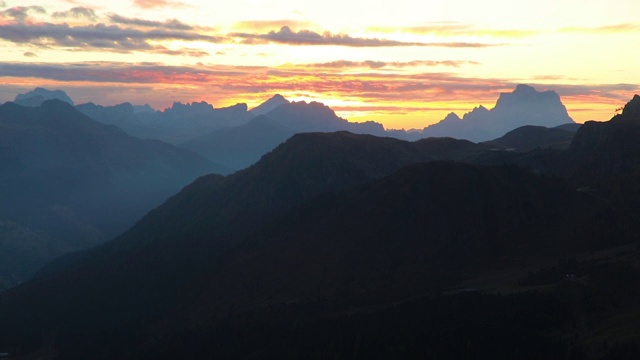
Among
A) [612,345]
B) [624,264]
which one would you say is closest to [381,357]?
[612,345]

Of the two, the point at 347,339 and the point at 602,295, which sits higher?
the point at 602,295

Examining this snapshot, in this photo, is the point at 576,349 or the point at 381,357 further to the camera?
the point at 381,357

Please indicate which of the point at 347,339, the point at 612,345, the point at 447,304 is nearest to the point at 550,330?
the point at 612,345

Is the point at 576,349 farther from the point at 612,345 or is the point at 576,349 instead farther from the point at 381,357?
the point at 381,357

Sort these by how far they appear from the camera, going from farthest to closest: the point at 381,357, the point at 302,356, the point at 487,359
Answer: the point at 302,356 < the point at 381,357 < the point at 487,359

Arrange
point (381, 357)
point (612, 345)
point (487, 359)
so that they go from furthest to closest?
point (381, 357)
point (487, 359)
point (612, 345)

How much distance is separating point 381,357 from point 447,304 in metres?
34.2

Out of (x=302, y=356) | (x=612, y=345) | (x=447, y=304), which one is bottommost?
(x=302, y=356)

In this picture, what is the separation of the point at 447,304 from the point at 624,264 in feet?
164

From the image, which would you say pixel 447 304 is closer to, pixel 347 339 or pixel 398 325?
pixel 398 325

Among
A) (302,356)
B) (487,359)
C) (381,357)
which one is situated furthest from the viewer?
(302,356)

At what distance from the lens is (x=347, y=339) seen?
191125mm

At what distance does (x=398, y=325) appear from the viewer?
635ft

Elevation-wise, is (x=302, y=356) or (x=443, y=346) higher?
(x=443, y=346)
